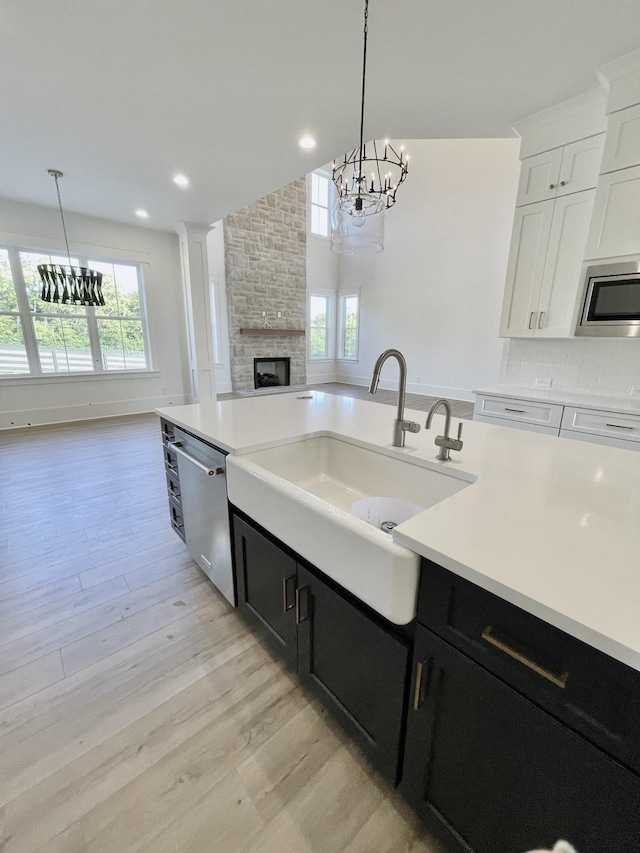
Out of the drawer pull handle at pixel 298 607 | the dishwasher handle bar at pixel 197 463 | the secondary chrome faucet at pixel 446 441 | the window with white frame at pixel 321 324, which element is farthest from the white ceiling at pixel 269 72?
the window with white frame at pixel 321 324

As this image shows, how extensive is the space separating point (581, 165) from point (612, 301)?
1002mm

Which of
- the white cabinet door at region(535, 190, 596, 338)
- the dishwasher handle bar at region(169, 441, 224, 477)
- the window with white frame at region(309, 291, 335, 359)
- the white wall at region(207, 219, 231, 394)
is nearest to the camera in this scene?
the dishwasher handle bar at region(169, 441, 224, 477)

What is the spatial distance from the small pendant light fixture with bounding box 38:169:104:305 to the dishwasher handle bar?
10.6ft

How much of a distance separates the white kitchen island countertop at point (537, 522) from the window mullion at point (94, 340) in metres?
4.72

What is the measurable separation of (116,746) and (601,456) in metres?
1.97

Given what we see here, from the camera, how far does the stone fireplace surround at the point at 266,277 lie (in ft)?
22.7

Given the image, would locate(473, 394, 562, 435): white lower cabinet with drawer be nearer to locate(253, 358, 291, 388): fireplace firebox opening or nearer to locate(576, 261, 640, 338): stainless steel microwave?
locate(576, 261, 640, 338): stainless steel microwave

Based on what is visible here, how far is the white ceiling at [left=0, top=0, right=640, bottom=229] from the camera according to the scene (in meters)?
1.75

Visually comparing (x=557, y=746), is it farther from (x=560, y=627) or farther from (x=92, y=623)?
(x=92, y=623)

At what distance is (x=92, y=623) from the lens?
1.68 metres

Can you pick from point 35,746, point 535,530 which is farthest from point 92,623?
point 535,530

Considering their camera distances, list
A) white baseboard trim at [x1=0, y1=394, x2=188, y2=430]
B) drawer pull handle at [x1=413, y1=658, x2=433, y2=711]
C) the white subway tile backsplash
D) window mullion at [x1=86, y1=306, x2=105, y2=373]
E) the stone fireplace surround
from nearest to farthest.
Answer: drawer pull handle at [x1=413, y1=658, x2=433, y2=711], the white subway tile backsplash, white baseboard trim at [x1=0, y1=394, x2=188, y2=430], window mullion at [x1=86, y1=306, x2=105, y2=373], the stone fireplace surround

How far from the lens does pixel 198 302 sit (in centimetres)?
533

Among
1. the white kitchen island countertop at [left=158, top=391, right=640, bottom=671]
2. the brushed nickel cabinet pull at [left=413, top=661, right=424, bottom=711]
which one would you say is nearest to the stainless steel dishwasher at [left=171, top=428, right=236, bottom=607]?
the white kitchen island countertop at [left=158, top=391, right=640, bottom=671]
